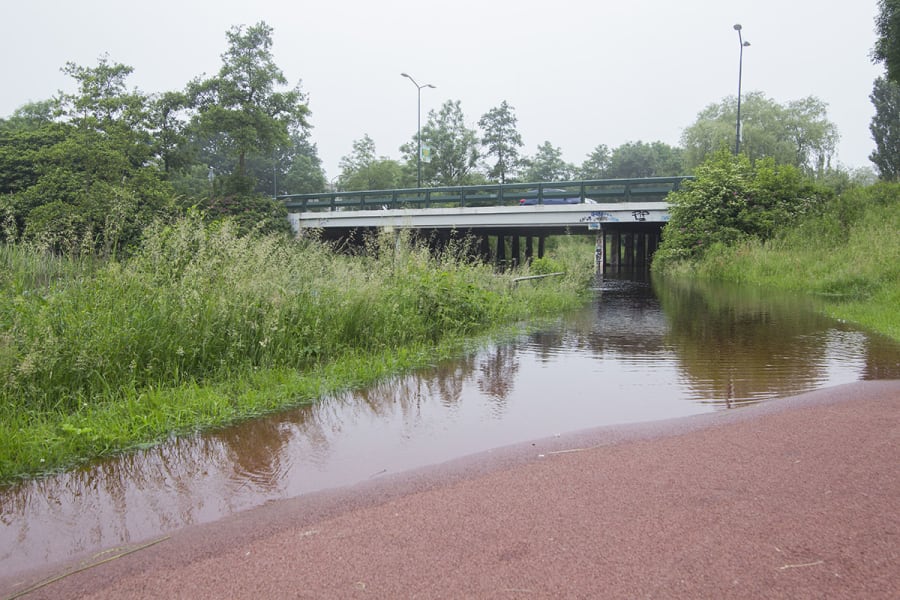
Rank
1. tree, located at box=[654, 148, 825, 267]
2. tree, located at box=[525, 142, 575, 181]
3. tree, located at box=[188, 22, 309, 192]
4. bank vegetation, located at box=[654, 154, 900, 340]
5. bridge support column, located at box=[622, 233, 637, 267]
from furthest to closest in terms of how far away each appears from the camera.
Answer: tree, located at box=[525, 142, 575, 181] → bridge support column, located at box=[622, 233, 637, 267] → tree, located at box=[188, 22, 309, 192] → tree, located at box=[654, 148, 825, 267] → bank vegetation, located at box=[654, 154, 900, 340]

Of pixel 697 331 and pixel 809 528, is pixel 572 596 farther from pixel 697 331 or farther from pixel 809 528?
pixel 697 331

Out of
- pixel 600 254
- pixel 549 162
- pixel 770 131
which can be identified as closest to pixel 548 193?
pixel 600 254

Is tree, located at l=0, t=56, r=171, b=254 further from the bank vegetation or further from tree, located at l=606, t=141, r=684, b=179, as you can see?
tree, located at l=606, t=141, r=684, b=179

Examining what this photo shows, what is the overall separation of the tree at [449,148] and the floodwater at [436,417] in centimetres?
4958

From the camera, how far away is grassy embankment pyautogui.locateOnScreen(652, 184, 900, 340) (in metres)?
13.1

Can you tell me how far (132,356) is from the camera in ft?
20.1

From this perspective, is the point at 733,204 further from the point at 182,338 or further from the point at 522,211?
the point at 182,338

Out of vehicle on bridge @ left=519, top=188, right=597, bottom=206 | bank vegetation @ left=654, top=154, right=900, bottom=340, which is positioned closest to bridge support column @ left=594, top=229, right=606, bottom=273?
vehicle on bridge @ left=519, top=188, right=597, bottom=206

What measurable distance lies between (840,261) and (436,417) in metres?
17.3

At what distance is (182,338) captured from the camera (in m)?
6.52

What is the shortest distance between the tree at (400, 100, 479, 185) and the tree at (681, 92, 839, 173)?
68.3ft

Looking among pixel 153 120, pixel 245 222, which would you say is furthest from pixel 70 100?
pixel 245 222

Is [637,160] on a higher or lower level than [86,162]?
higher

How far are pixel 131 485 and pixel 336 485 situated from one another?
137cm
